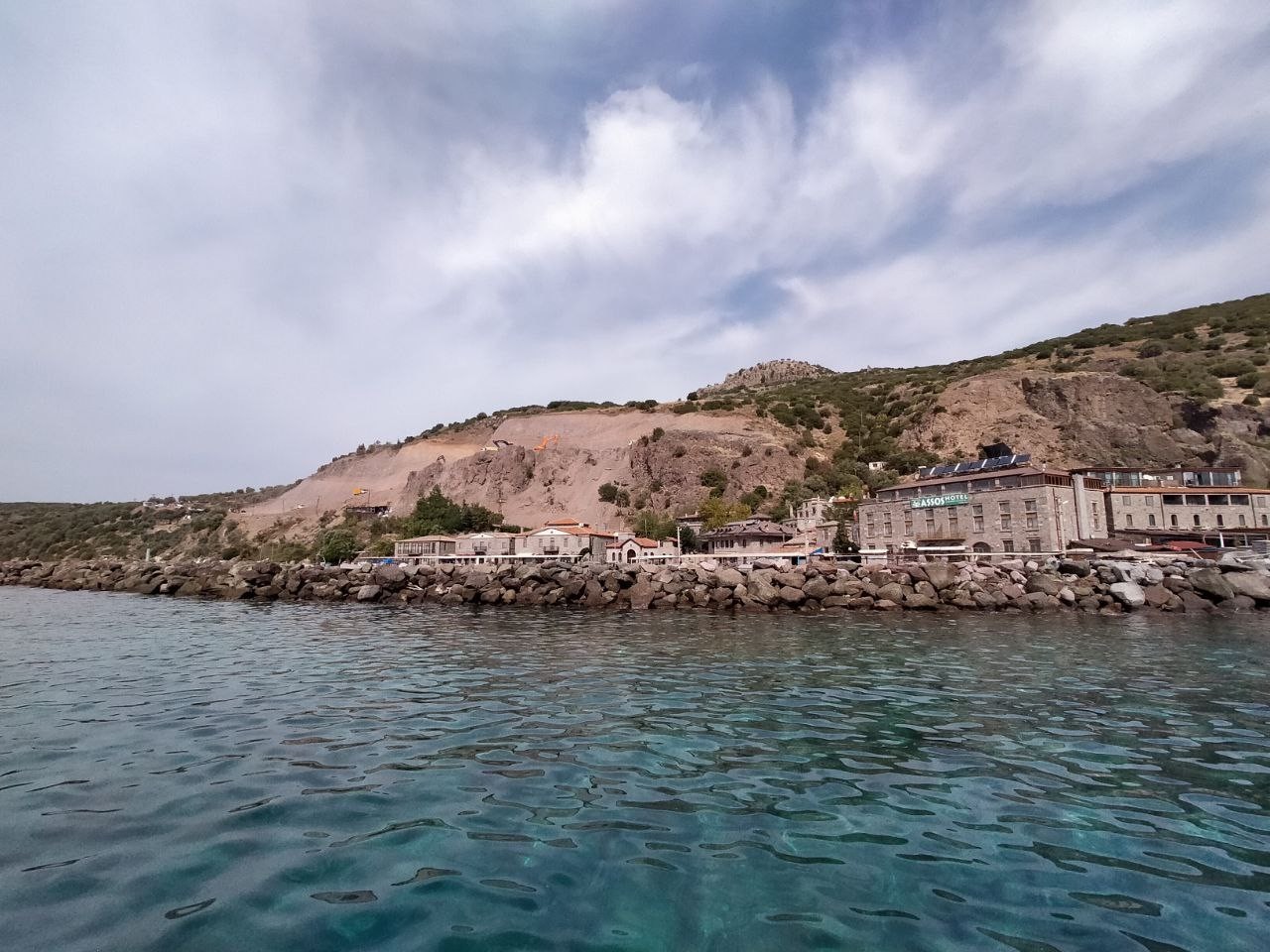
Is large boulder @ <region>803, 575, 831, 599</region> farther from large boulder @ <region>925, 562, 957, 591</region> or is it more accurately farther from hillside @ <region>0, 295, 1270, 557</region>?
hillside @ <region>0, 295, 1270, 557</region>

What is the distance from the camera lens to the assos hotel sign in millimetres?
46875

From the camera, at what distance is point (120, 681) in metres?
14.0

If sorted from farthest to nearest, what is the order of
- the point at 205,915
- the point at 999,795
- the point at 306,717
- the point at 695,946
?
the point at 306,717 < the point at 999,795 < the point at 205,915 < the point at 695,946

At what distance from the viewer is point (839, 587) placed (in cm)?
3309

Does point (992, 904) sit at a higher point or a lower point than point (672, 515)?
lower

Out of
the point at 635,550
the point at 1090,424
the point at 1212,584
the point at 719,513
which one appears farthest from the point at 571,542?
the point at 1090,424

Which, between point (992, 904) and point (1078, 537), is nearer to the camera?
point (992, 904)

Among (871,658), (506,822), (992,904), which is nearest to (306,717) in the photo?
(506,822)

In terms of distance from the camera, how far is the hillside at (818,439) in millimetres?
69188

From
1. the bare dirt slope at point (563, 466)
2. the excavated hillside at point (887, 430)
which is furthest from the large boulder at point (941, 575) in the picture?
the bare dirt slope at point (563, 466)

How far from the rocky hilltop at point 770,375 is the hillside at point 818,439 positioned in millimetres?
27959

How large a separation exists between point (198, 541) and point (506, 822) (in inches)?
4405

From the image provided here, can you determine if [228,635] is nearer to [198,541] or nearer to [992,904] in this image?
[992,904]

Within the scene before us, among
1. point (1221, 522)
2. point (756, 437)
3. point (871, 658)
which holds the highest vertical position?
point (756, 437)
